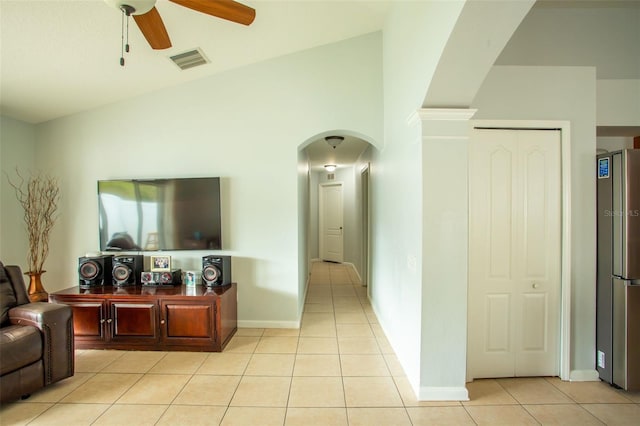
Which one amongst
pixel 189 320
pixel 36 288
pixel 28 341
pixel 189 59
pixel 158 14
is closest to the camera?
pixel 158 14

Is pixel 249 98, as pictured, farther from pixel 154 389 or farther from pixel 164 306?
pixel 154 389

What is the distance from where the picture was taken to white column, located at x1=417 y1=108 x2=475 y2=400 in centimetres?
217

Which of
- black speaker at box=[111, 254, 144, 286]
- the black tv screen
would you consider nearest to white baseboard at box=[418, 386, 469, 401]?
the black tv screen

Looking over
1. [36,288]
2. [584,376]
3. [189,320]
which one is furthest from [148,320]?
[584,376]

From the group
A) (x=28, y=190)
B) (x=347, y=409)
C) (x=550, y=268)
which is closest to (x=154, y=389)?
(x=347, y=409)

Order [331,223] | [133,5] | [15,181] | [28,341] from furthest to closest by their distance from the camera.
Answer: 1. [331,223]
2. [15,181]
3. [28,341]
4. [133,5]

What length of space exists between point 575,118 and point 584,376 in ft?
7.11

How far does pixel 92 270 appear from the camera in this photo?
328 centimetres

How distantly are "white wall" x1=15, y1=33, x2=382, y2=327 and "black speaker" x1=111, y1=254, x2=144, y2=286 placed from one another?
451 millimetres

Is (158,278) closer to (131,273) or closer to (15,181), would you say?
(131,273)

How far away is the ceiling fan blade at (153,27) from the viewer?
6.07 feet

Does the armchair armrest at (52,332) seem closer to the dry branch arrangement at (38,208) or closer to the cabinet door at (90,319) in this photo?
the cabinet door at (90,319)

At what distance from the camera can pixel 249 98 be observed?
11.6ft

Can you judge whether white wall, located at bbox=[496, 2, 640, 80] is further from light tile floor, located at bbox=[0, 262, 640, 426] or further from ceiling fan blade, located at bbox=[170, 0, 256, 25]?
light tile floor, located at bbox=[0, 262, 640, 426]
